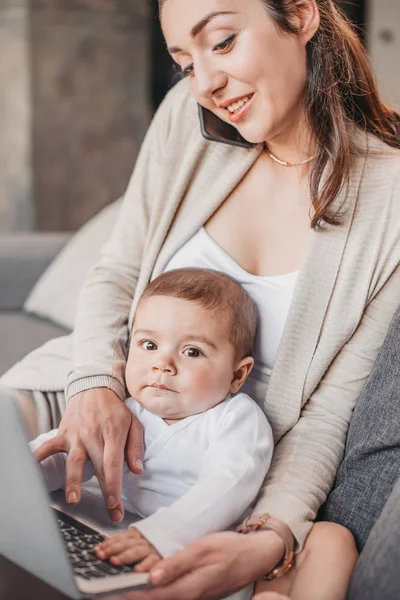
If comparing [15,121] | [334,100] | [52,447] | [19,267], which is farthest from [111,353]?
[15,121]

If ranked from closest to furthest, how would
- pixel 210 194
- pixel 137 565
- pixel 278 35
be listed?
pixel 137 565
pixel 278 35
pixel 210 194

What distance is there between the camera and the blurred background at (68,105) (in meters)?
4.09

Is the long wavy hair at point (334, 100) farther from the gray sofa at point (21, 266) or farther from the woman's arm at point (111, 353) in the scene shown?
the gray sofa at point (21, 266)

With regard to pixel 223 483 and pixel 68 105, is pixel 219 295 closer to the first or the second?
pixel 223 483

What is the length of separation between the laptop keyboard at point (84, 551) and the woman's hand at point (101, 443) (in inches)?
1.4

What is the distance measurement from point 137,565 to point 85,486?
0.30 meters

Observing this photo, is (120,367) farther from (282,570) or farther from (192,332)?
(282,570)

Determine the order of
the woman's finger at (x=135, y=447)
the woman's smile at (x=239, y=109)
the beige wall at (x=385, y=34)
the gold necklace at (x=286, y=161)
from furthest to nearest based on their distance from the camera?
the beige wall at (x=385, y=34), the gold necklace at (x=286, y=161), the woman's smile at (x=239, y=109), the woman's finger at (x=135, y=447)

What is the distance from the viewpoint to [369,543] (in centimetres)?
110

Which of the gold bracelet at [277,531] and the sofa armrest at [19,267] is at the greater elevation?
the gold bracelet at [277,531]

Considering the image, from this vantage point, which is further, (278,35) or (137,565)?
(278,35)

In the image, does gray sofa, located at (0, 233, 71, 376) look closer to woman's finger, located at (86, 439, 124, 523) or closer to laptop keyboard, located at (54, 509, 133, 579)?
woman's finger, located at (86, 439, 124, 523)

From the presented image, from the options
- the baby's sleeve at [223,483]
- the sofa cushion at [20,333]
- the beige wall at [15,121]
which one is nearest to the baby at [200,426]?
the baby's sleeve at [223,483]

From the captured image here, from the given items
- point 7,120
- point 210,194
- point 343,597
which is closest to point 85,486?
point 343,597
